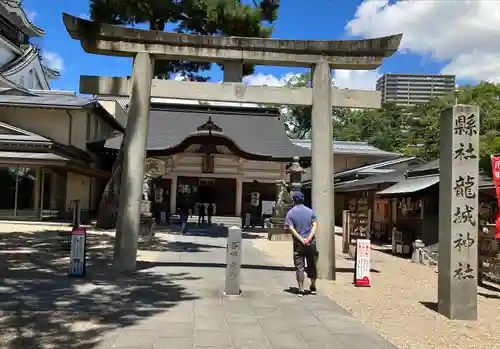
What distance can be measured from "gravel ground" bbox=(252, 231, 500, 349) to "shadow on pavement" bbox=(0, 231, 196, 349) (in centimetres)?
281

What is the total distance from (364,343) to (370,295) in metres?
3.19

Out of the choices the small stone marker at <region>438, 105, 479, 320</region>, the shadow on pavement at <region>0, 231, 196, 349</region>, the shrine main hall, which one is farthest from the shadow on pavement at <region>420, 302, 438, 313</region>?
the shrine main hall

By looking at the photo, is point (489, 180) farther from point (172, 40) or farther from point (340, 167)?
point (340, 167)

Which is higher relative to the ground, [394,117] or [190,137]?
[394,117]

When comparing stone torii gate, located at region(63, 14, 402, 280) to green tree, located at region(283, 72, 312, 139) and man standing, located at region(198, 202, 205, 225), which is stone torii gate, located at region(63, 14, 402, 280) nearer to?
man standing, located at region(198, 202, 205, 225)

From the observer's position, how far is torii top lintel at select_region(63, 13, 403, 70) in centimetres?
1016

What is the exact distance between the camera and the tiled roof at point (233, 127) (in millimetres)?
25197

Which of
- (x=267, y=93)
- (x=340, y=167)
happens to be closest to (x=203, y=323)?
(x=267, y=93)

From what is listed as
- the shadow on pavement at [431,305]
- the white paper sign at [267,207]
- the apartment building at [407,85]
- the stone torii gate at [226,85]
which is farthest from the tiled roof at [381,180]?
the apartment building at [407,85]

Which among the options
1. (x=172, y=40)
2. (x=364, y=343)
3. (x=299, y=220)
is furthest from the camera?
(x=172, y=40)

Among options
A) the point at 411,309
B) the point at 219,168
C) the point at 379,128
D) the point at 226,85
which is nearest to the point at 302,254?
the point at 411,309

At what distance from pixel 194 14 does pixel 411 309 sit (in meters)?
15.1

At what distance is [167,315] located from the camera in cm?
656

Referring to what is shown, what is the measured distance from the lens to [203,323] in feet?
20.4
